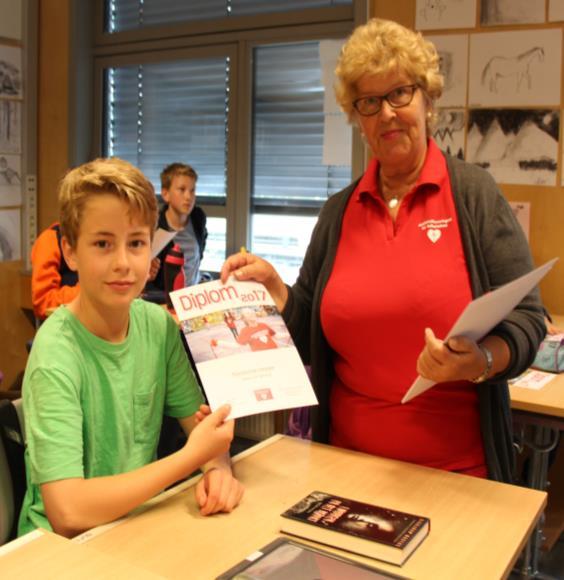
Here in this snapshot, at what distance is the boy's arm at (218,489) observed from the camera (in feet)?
4.19

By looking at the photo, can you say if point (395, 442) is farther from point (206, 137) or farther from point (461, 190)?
point (206, 137)

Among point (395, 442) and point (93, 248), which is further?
point (395, 442)

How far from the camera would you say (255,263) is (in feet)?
5.16

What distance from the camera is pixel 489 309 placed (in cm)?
122

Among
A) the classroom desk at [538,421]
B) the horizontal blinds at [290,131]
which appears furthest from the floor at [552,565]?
the horizontal blinds at [290,131]

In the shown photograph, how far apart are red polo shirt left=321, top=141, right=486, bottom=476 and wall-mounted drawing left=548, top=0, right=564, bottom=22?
1.91 metres

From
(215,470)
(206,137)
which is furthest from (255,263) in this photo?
(206,137)

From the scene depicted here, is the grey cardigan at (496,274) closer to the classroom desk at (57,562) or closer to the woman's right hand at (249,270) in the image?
the woman's right hand at (249,270)

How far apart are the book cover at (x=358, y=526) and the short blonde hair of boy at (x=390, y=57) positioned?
0.89m

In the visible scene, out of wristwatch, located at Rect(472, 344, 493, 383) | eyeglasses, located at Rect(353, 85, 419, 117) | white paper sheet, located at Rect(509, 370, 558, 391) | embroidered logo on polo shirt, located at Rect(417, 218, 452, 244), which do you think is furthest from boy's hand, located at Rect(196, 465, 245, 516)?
white paper sheet, located at Rect(509, 370, 558, 391)

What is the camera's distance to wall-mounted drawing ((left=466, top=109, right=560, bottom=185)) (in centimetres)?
316

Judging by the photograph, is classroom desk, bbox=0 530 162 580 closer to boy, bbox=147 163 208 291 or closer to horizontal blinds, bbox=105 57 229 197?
boy, bbox=147 163 208 291

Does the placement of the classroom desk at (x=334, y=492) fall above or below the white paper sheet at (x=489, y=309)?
below

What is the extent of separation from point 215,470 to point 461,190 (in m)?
0.77
